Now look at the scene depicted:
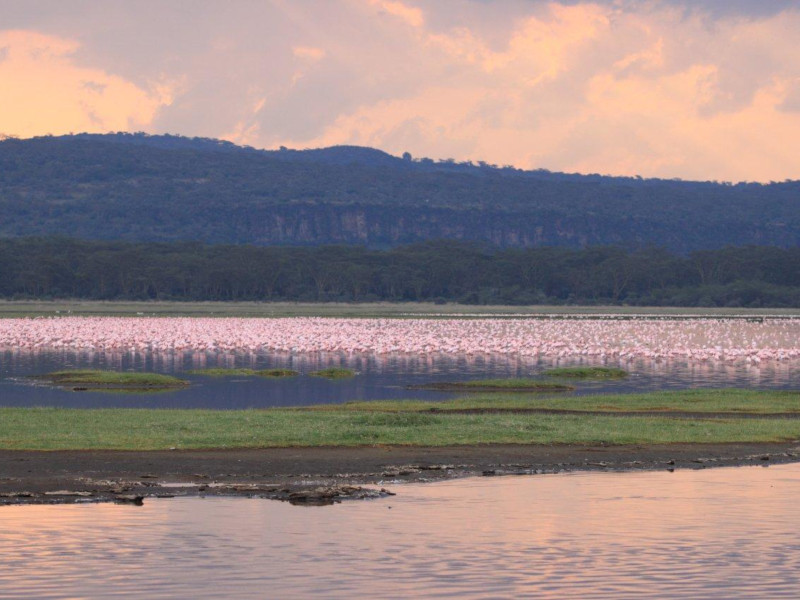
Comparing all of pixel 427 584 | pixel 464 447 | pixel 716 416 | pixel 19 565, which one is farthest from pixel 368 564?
pixel 716 416

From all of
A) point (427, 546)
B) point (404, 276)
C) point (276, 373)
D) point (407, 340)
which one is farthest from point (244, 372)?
point (404, 276)

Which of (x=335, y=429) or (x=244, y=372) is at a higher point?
(x=244, y=372)

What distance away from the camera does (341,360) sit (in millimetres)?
50281

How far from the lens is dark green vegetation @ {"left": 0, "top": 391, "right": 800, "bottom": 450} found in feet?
68.3

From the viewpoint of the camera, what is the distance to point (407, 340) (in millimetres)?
56750

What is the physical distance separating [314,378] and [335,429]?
19.2 metres

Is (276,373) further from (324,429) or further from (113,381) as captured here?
(324,429)

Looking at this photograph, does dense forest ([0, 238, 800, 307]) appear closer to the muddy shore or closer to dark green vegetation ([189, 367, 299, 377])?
dark green vegetation ([189, 367, 299, 377])

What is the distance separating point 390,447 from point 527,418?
4.84 m

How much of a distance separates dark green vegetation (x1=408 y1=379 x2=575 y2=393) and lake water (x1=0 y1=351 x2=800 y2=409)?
77 cm

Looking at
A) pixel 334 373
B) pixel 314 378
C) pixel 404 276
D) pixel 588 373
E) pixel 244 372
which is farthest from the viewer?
pixel 404 276

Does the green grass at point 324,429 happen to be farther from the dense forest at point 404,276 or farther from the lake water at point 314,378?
the dense forest at point 404,276

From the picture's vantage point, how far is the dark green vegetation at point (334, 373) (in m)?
42.1

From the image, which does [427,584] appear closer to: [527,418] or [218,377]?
[527,418]
